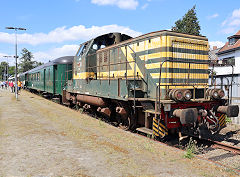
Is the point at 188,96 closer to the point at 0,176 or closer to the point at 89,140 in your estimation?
the point at 89,140

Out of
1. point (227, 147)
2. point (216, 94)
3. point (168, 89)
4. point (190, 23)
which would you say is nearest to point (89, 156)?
point (168, 89)

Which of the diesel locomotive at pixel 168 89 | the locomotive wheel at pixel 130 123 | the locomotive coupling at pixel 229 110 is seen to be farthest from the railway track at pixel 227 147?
the locomotive wheel at pixel 130 123

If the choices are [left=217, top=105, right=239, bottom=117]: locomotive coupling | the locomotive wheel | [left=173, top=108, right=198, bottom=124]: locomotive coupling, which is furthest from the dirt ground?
[left=217, top=105, right=239, bottom=117]: locomotive coupling

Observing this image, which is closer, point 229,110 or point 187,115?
point 187,115

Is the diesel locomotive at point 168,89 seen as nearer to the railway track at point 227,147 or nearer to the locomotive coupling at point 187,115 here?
the locomotive coupling at point 187,115

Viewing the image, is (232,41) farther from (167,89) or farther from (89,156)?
→ (89,156)

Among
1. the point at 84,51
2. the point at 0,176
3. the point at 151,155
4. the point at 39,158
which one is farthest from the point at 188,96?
the point at 84,51

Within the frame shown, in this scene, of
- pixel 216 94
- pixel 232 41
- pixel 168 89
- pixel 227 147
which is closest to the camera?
pixel 227 147

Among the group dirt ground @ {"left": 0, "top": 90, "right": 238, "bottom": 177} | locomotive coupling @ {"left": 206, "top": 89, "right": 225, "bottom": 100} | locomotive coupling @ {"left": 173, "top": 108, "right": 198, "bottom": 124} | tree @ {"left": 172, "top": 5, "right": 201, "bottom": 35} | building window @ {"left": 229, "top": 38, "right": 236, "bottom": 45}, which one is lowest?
dirt ground @ {"left": 0, "top": 90, "right": 238, "bottom": 177}

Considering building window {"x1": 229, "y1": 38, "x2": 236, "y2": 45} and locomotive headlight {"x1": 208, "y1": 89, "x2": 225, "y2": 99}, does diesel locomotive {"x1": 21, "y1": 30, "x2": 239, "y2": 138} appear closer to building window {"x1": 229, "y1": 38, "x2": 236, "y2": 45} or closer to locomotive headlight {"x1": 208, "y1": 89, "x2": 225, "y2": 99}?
locomotive headlight {"x1": 208, "y1": 89, "x2": 225, "y2": 99}

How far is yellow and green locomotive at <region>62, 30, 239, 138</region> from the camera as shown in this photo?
604 cm

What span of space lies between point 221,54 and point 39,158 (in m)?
27.7

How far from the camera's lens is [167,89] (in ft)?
21.0

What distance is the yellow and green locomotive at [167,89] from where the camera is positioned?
19.8ft
